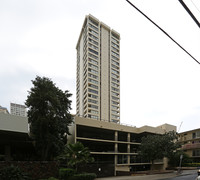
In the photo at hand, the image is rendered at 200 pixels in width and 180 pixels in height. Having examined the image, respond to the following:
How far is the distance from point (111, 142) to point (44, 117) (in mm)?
18948

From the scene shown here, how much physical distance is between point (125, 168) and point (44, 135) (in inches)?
837

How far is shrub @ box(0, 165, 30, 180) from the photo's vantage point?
1789 centimetres

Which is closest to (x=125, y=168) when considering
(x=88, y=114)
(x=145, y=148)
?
(x=145, y=148)

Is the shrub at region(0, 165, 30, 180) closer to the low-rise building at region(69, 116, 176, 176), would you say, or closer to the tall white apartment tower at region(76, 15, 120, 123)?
the low-rise building at region(69, 116, 176, 176)

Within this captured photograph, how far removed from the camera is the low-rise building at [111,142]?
107 ft

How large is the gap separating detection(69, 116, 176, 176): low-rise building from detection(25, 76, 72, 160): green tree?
4.83 metres

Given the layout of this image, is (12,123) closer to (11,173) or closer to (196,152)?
(11,173)

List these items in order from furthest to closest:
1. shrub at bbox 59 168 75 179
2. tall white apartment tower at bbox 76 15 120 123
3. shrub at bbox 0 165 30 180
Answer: tall white apartment tower at bbox 76 15 120 123 < shrub at bbox 59 168 75 179 < shrub at bbox 0 165 30 180

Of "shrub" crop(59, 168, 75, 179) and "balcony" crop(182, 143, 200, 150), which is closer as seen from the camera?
"shrub" crop(59, 168, 75, 179)

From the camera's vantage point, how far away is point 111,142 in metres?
39.8

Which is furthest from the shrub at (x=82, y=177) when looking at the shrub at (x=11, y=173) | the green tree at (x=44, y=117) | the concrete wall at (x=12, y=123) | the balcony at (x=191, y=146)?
the balcony at (x=191, y=146)

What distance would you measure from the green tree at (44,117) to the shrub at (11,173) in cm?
805

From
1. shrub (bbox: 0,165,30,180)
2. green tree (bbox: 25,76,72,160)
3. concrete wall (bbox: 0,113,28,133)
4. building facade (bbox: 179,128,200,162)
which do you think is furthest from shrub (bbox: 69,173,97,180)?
building facade (bbox: 179,128,200,162)

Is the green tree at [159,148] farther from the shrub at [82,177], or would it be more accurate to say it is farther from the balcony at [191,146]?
the balcony at [191,146]
